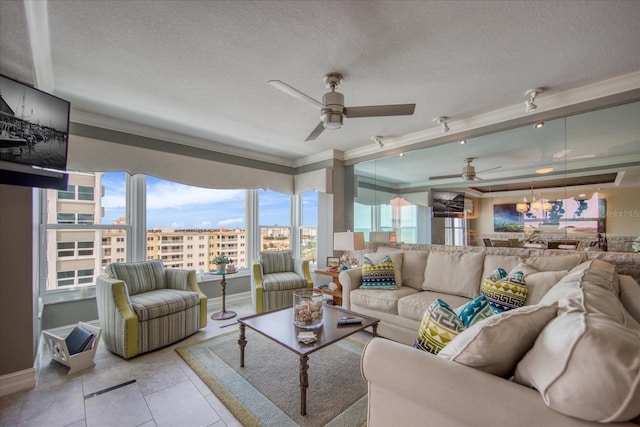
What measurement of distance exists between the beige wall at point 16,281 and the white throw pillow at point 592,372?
3.12m

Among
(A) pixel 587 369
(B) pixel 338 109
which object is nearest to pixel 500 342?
(A) pixel 587 369

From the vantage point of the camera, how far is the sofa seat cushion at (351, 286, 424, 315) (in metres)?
2.89

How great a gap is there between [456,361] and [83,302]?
3881 millimetres

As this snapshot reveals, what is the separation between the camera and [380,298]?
2.96 metres

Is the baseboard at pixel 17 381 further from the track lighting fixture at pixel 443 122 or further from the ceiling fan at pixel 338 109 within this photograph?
the track lighting fixture at pixel 443 122

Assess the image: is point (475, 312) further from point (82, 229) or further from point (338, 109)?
point (82, 229)

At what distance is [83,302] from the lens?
322cm

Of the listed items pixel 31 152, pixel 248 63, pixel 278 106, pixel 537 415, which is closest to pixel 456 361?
pixel 537 415

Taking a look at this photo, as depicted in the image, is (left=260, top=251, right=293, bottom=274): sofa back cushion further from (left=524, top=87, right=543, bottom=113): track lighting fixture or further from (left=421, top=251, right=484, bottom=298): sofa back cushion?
(left=524, top=87, right=543, bottom=113): track lighting fixture

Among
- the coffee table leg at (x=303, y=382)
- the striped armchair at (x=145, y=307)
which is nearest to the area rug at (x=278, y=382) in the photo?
the coffee table leg at (x=303, y=382)

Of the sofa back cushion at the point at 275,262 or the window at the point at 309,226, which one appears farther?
the window at the point at 309,226

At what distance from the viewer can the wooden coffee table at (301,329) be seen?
182 cm

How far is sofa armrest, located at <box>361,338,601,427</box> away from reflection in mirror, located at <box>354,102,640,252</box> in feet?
8.56

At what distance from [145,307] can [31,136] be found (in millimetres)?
1623
